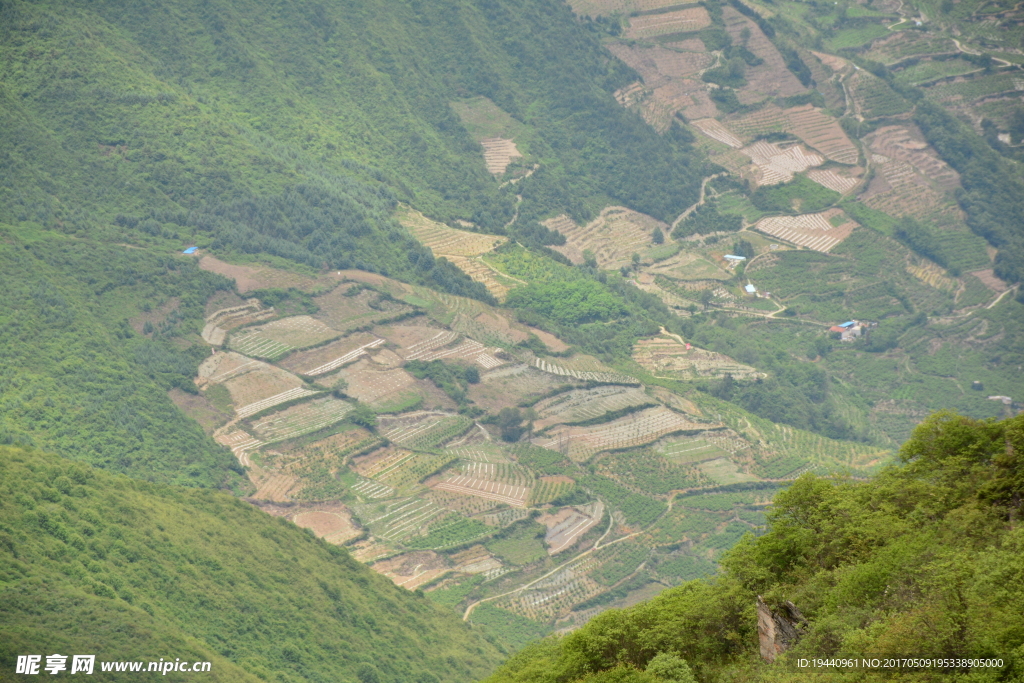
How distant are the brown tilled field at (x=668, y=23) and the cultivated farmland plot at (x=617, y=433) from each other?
4269cm

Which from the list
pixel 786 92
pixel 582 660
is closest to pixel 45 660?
pixel 582 660

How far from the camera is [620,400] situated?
6291cm

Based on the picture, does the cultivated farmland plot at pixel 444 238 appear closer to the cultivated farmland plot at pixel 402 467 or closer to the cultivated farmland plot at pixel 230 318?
the cultivated farmland plot at pixel 230 318

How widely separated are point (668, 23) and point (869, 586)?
7881 centimetres

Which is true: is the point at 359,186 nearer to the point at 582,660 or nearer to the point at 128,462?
the point at 128,462

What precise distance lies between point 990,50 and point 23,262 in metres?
77.6

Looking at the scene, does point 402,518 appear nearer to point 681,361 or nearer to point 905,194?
point 681,361

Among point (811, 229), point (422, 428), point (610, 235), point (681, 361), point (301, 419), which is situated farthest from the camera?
point (811, 229)

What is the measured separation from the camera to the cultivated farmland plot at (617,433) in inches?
2352

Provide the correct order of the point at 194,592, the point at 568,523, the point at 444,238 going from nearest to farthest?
1. the point at 194,592
2. the point at 568,523
3. the point at 444,238

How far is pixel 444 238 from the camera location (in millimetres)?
76000

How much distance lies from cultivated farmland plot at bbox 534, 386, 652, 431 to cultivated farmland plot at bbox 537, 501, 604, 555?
587 centimetres

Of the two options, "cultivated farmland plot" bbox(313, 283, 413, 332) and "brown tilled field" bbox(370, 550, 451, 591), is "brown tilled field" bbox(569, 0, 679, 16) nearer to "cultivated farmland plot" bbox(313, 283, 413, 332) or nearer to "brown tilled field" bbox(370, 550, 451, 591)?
"cultivated farmland plot" bbox(313, 283, 413, 332)

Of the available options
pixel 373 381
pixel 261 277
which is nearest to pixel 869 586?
pixel 373 381
